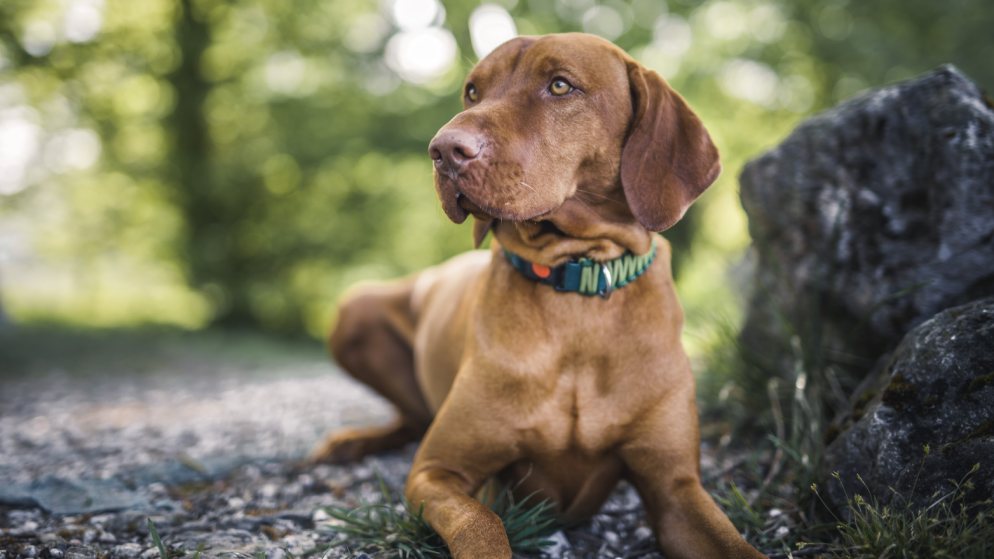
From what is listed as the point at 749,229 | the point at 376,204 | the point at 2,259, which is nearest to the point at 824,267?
the point at 749,229

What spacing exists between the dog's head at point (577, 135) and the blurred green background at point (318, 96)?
6.63 meters

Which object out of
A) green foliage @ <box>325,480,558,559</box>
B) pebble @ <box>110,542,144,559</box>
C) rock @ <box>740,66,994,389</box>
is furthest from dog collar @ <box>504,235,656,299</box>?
pebble @ <box>110,542,144,559</box>

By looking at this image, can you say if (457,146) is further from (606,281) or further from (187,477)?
(187,477)

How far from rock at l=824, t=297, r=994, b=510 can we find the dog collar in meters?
0.88

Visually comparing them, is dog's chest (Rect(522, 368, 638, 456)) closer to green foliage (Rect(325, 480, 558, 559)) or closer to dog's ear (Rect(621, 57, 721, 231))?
green foliage (Rect(325, 480, 558, 559))

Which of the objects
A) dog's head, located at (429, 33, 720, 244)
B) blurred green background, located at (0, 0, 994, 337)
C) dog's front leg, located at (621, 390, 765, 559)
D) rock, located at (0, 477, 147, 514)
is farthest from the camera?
blurred green background, located at (0, 0, 994, 337)

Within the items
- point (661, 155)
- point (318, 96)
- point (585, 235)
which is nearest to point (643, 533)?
point (585, 235)

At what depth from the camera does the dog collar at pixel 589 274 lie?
242 cm

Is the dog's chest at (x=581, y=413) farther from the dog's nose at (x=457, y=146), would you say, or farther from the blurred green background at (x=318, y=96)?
the blurred green background at (x=318, y=96)

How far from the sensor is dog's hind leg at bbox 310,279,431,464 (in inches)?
155

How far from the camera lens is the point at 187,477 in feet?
10.7

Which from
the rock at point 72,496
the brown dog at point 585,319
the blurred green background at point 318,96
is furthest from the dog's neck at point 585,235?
the blurred green background at point 318,96

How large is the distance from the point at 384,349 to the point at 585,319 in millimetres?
1878

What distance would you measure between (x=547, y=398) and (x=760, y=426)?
1.55m
